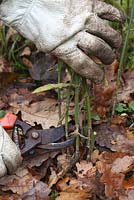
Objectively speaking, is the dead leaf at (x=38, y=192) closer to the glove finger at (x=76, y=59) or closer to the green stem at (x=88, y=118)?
the green stem at (x=88, y=118)

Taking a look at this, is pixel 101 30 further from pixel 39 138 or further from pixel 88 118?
pixel 39 138

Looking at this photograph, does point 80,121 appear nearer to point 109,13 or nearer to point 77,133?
point 77,133

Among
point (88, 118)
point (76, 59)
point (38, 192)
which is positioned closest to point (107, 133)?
point (88, 118)

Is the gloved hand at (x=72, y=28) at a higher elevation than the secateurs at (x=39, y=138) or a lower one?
higher

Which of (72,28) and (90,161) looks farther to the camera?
(90,161)

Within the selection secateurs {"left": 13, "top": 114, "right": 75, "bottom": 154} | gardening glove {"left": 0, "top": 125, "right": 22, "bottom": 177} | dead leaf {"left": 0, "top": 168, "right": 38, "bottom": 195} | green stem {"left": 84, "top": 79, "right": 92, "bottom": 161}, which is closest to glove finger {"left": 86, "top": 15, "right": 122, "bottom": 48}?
green stem {"left": 84, "top": 79, "right": 92, "bottom": 161}

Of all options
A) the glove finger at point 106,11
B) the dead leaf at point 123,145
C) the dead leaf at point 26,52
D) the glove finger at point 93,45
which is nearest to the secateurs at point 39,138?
the dead leaf at point 123,145

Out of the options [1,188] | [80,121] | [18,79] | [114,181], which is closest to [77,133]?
[80,121]
